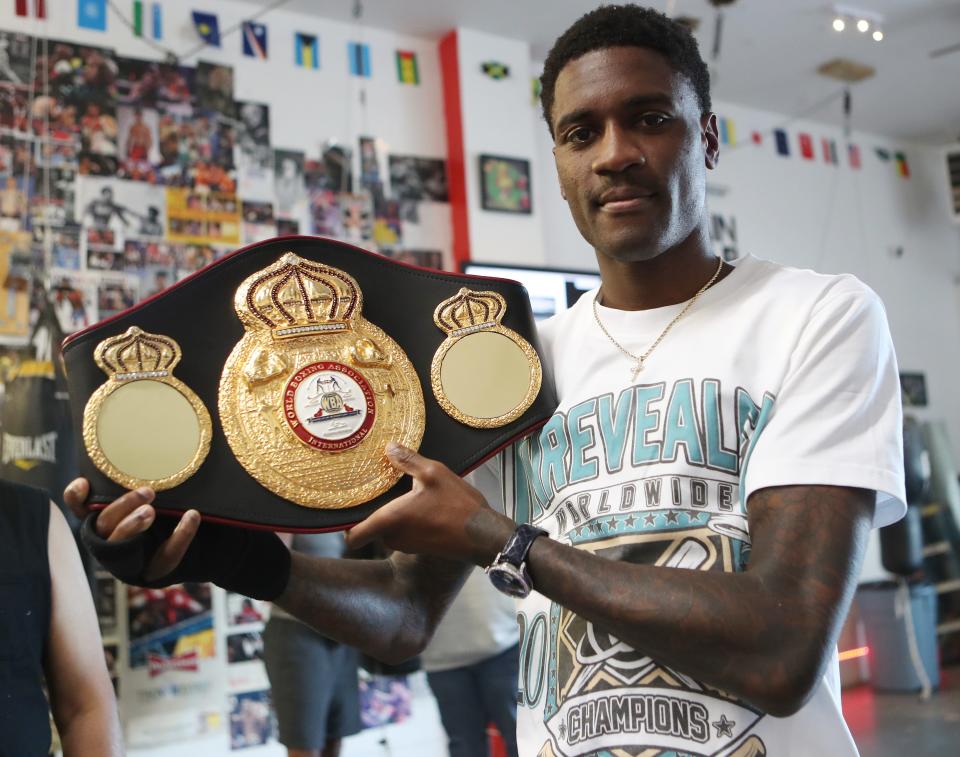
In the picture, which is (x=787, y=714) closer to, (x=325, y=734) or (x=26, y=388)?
(x=325, y=734)

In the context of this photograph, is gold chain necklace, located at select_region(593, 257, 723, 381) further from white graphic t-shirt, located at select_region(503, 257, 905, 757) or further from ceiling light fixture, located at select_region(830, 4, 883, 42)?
ceiling light fixture, located at select_region(830, 4, 883, 42)

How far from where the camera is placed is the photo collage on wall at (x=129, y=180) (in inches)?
139

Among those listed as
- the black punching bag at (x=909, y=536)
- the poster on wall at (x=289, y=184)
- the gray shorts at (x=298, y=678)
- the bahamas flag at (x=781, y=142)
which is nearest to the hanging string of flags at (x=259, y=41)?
the bahamas flag at (x=781, y=142)

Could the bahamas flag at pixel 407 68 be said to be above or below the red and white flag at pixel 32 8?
above

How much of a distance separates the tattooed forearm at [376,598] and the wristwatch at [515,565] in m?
0.26

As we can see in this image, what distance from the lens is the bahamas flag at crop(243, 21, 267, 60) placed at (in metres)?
4.07

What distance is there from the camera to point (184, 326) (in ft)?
3.47

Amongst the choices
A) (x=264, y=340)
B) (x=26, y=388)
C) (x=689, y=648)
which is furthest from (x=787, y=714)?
(x=26, y=388)

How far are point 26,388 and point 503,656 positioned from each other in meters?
1.84

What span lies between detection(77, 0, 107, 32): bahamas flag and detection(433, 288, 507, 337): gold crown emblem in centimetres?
326

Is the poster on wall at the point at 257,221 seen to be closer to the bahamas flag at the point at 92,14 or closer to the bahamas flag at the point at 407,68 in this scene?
the bahamas flag at the point at 92,14

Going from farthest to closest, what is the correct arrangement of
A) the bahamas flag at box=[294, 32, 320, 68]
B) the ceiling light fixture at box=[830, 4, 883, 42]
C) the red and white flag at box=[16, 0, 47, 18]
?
the ceiling light fixture at box=[830, 4, 883, 42] → the bahamas flag at box=[294, 32, 320, 68] → the red and white flag at box=[16, 0, 47, 18]

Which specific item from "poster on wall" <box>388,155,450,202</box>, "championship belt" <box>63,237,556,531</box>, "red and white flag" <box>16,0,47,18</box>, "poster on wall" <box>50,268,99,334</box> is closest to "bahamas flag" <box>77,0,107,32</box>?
"red and white flag" <box>16,0,47,18</box>

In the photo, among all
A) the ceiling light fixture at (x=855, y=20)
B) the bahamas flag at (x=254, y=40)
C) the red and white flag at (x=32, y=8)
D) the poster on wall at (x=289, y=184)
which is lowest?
the poster on wall at (x=289, y=184)
